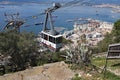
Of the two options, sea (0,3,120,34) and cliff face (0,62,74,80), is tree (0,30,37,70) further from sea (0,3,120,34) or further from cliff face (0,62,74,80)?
sea (0,3,120,34)

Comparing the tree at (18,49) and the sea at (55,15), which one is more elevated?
the tree at (18,49)

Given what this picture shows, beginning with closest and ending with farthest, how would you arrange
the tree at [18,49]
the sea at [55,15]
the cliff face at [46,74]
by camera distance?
the cliff face at [46,74], the tree at [18,49], the sea at [55,15]

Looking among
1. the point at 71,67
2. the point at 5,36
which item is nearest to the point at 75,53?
the point at 71,67

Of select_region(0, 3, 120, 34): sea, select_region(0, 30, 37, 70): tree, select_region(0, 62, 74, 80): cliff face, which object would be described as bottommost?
select_region(0, 3, 120, 34): sea

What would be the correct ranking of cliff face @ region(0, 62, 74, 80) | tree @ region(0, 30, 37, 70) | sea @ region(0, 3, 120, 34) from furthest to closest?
sea @ region(0, 3, 120, 34)
tree @ region(0, 30, 37, 70)
cliff face @ region(0, 62, 74, 80)

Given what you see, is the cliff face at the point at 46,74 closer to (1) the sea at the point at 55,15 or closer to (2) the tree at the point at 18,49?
(2) the tree at the point at 18,49

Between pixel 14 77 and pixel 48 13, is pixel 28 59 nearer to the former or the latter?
pixel 14 77

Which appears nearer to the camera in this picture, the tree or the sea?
the tree

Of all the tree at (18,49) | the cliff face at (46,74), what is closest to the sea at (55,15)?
the tree at (18,49)

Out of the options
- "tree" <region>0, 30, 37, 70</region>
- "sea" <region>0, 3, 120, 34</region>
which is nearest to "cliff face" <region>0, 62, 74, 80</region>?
"tree" <region>0, 30, 37, 70</region>

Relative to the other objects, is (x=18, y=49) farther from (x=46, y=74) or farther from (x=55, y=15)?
(x=55, y=15)
